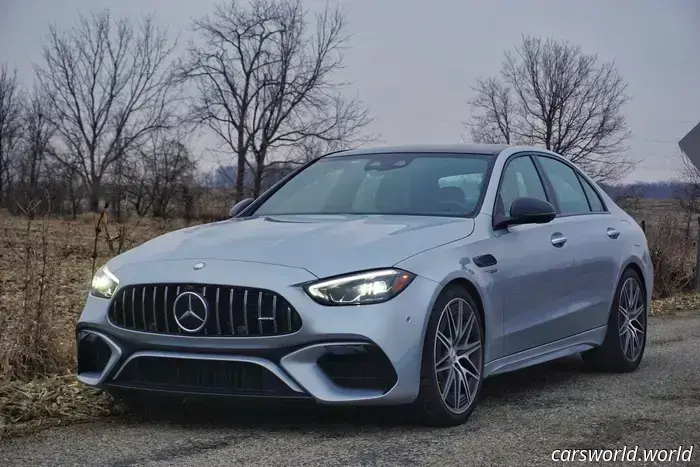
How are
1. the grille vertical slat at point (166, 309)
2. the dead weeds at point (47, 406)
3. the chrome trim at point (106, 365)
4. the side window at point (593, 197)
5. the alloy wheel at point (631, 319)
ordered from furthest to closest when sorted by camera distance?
the side window at point (593, 197), the alloy wheel at point (631, 319), the dead weeds at point (47, 406), the chrome trim at point (106, 365), the grille vertical slat at point (166, 309)

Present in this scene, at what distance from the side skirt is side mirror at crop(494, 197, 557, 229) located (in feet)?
2.53

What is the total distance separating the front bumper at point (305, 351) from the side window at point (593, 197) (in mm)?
3065

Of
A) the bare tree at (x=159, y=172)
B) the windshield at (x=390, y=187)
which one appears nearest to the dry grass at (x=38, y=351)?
the windshield at (x=390, y=187)

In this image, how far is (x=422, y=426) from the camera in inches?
201

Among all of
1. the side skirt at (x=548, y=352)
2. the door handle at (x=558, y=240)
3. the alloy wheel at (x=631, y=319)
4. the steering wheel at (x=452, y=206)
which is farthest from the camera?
the alloy wheel at (x=631, y=319)

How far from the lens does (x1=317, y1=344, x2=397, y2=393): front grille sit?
4695 millimetres

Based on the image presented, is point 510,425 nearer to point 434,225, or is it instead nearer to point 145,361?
point 434,225

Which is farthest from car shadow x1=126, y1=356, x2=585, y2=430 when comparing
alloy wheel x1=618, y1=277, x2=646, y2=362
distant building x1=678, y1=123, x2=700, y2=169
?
distant building x1=678, y1=123, x2=700, y2=169

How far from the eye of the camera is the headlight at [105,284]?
16.8ft

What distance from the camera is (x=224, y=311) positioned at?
4.77 meters

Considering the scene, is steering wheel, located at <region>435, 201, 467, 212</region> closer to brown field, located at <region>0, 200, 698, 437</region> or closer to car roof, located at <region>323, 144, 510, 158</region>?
car roof, located at <region>323, 144, 510, 158</region>

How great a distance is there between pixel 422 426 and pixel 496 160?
6.50 feet

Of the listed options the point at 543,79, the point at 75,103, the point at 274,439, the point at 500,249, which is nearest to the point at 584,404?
the point at 500,249

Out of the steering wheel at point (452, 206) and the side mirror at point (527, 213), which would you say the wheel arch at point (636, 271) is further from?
the steering wheel at point (452, 206)
